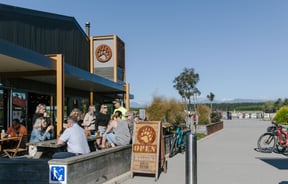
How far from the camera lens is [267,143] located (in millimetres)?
A: 14211

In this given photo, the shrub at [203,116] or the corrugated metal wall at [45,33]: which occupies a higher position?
the corrugated metal wall at [45,33]

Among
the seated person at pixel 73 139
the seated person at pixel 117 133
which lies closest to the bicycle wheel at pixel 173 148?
the seated person at pixel 117 133

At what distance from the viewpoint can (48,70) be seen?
12.1 m

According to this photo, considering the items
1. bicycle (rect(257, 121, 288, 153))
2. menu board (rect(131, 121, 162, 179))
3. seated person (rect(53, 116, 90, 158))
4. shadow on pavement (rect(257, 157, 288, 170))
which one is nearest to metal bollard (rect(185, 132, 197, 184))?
seated person (rect(53, 116, 90, 158))

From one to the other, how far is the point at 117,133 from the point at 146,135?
2.29ft

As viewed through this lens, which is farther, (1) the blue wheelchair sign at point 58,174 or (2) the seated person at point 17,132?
(2) the seated person at point 17,132

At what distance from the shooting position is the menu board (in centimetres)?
872

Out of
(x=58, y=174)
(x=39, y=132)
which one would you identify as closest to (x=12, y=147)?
(x=39, y=132)

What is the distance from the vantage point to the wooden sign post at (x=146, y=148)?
8.72 metres

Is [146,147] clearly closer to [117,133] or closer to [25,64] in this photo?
[117,133]

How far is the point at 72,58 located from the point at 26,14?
4628 mm

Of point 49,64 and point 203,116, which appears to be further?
point 203,116

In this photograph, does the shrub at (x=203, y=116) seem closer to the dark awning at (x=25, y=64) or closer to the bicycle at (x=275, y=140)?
the bicycle at (x=275, y=140)

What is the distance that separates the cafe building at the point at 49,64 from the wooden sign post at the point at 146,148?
363 centimetres
